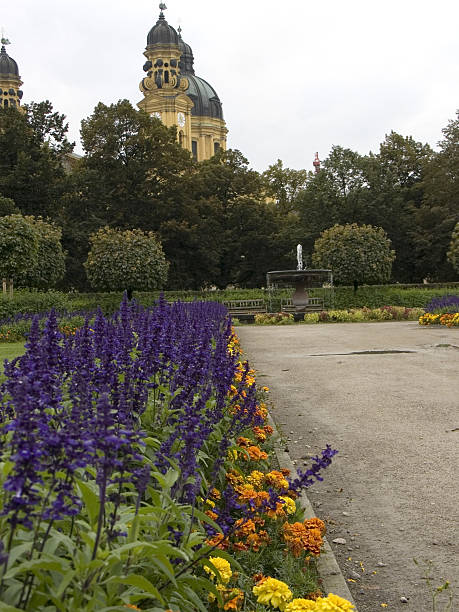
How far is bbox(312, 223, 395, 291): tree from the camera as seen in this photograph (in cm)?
2848

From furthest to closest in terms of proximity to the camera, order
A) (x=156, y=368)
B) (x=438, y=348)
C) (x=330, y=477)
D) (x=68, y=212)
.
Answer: (x=68, y=212) < (x=438, y=348) < (x=330, y=477) < (x=156, y=368)

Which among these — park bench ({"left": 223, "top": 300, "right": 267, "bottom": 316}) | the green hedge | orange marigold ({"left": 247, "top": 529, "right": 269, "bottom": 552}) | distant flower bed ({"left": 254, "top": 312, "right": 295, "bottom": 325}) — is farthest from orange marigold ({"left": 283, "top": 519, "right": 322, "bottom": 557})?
park bench ({"left": 223, "top": 300, "right": 267, "bottom": 316})

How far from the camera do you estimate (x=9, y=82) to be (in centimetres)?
7288

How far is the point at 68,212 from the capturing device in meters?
38.2

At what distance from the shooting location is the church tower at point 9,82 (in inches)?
2857

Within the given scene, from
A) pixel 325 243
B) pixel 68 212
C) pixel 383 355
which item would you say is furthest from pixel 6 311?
pixel 68 212

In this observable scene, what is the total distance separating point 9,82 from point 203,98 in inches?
885

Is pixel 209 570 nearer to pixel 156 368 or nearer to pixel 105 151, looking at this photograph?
pixel 156 368

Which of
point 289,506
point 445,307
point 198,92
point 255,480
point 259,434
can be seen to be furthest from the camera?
point 198,92

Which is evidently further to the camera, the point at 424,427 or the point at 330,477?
the point at 424,427

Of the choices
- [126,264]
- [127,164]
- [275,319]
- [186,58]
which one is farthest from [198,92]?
[275,319]

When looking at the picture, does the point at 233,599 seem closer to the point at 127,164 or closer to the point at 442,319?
the point at 442,319

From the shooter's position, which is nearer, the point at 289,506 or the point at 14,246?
the point at 289,506

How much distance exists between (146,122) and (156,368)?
37.6m
